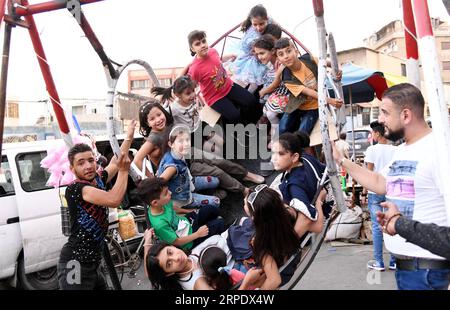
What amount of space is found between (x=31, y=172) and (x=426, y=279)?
3965 mm

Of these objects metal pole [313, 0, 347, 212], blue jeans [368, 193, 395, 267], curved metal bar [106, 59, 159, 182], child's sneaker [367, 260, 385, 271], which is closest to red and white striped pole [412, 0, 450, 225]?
metal pole [313, 0, 347, 212]

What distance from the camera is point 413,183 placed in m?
1.84

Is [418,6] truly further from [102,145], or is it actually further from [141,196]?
[102,145]

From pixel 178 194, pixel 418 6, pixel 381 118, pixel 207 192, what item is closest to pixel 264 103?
pixel 207 192

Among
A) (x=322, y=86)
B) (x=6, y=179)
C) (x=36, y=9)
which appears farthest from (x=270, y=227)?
(x=6, y=179)

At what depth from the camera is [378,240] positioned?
466cm

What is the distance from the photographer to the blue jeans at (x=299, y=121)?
3.07m

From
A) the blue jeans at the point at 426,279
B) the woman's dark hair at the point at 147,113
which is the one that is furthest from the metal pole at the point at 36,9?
the blue jeans at the point at 426,279

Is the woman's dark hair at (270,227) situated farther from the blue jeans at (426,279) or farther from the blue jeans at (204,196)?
the blue jeans at (204,196)

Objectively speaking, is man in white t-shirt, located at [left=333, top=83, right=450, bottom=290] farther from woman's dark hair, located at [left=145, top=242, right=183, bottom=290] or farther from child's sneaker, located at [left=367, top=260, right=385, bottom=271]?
child's sneaker, located at [left=367, top=260, right=385, bottom=271]

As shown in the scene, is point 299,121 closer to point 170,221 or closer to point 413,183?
point 170,221

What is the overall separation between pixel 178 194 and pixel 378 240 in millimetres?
2733

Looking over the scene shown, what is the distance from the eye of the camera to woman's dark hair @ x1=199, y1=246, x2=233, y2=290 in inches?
90.0

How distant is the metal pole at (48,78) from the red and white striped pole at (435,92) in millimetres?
2293
